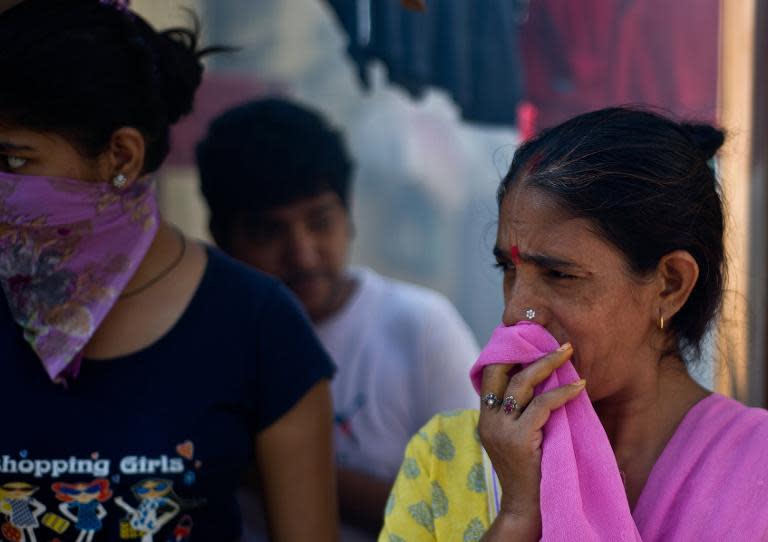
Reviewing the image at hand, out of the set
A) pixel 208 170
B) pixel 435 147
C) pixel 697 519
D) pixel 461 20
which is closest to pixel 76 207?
pixel 208 170

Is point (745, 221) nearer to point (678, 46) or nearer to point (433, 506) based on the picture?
point (678, 46)

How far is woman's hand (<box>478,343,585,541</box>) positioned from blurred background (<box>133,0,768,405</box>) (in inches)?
22.5

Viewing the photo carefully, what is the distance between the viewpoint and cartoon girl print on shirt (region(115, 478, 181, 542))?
2100mm

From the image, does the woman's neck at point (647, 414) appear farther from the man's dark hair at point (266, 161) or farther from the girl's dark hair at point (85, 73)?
the man's dark hair at point (266, 161)

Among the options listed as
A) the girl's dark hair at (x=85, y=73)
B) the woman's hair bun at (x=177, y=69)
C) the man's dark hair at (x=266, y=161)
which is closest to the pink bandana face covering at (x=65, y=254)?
the girl's dark hair at (x=85, y=73)

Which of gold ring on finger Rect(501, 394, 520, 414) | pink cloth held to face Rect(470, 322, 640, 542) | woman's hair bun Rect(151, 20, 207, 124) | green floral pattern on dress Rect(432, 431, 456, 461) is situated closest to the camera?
pink cloth held to face Rect(470, 322, 640, 542)

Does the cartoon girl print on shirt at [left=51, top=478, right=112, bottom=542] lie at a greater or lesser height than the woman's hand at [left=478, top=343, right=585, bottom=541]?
lesser

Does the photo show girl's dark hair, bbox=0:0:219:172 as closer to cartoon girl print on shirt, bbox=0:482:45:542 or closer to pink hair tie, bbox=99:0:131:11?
pink hair tie, bbox=99:0:131:11

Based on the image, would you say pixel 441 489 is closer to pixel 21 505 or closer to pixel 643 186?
pixel 643 186

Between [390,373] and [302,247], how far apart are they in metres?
0.50

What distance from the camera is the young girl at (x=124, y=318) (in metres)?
2.08

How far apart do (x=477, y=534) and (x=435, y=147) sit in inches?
136

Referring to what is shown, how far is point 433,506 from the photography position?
1894 mm

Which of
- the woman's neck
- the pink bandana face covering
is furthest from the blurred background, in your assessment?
the pink bandana face covering
